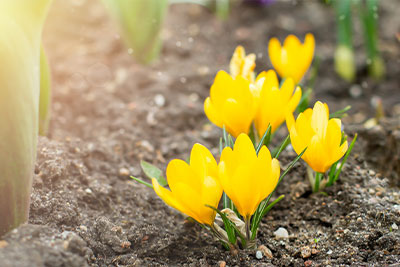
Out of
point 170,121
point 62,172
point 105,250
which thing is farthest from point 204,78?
point 105,250

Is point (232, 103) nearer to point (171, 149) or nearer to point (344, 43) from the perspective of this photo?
point (171, 149)

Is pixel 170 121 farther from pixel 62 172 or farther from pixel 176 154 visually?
pixel 62 172

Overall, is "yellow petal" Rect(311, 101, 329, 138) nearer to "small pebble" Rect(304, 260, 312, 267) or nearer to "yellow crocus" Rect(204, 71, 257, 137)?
"yellow crocus" Rect(204, 71, 257, 137)

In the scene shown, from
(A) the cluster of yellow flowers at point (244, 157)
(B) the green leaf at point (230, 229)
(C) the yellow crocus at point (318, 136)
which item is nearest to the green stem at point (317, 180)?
(A) the cluster of yellow flowers at point (244, 157)

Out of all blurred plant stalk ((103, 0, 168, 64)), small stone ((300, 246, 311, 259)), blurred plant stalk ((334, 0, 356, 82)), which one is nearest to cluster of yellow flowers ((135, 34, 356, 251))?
small stone ((300, 246, 311, 259))

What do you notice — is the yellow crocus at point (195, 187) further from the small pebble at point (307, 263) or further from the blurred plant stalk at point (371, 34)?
the blurred plant stalk at point (371, 34)

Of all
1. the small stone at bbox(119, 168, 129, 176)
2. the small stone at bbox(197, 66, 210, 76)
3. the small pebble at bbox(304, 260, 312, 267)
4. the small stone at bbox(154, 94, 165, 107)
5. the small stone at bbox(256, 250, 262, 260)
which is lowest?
the small pebble at bbox(304, 260, 312, 267)
